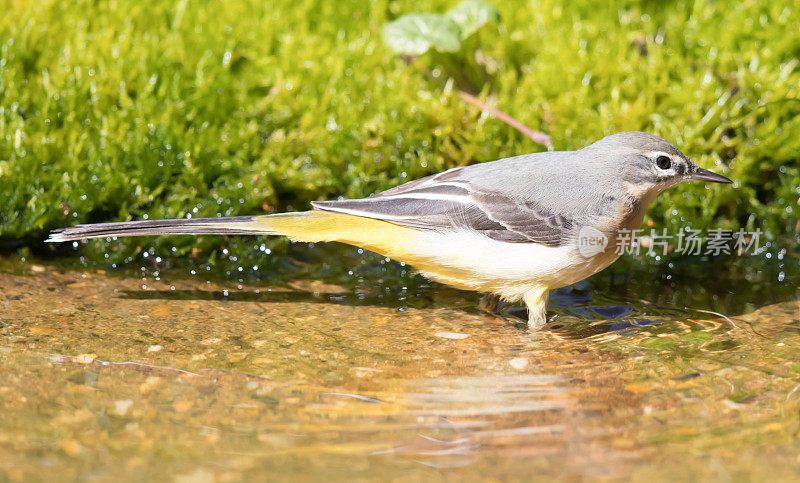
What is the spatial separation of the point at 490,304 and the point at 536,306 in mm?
431

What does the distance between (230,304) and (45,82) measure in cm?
241

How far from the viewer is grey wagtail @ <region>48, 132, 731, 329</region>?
443 centimetres

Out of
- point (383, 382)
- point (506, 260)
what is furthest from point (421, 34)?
point (383, 382)

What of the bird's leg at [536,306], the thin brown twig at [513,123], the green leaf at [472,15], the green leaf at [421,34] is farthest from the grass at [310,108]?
the bird's leg at [536,306]

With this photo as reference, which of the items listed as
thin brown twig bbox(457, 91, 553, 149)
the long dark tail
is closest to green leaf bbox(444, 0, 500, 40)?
thin brown twig bbox(457, 91, 553, 149)

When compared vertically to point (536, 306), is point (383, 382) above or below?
below

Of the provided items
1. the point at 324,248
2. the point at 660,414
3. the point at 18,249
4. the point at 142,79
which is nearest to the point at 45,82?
the point at 142,79

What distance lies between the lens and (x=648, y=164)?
14.9ft

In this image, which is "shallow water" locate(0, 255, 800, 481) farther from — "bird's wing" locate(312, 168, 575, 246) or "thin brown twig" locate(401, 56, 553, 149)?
"thin brown twig" locate(401, 56, 553, 149)

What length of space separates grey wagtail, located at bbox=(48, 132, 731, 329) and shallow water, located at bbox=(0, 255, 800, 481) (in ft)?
1.37

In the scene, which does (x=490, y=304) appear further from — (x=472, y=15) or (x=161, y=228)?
(x=472, y=15)

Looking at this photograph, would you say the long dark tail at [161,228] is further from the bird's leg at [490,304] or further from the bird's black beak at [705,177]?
the bird's black beak at [705,177]

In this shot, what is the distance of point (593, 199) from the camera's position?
4496mm

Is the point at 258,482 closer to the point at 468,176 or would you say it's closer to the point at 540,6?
the point at 468,176
